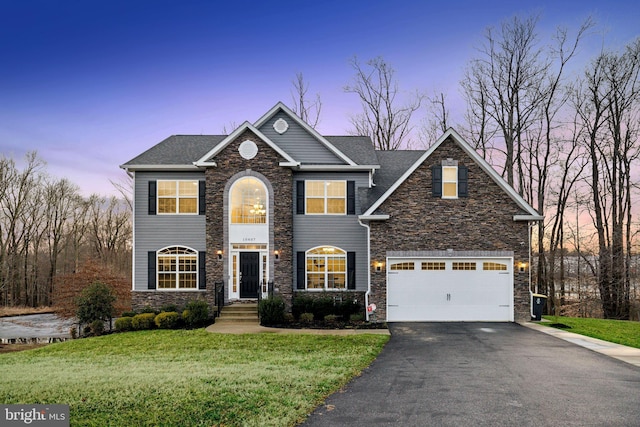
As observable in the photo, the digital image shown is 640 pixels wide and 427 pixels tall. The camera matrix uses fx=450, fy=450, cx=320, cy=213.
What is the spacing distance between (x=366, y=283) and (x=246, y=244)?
522 centimetres

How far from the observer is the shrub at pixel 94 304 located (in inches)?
659

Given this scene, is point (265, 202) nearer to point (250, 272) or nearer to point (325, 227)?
point (325, 227)

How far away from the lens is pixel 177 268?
18.7m

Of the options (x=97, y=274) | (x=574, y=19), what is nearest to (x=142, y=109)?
(x=97, y=274)

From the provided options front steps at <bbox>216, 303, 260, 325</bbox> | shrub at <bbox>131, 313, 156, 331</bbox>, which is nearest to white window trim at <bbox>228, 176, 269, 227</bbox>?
front steps at <bbox>216, 303, 260, 325</bbox>

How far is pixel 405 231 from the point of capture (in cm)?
1670

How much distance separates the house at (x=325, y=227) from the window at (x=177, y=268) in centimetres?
4

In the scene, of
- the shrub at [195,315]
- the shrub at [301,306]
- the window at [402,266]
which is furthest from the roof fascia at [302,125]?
the shrub at [195,315]

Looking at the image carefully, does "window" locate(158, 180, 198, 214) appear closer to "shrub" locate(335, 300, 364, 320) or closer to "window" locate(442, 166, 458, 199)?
"shrub" locate(335, 300, 364, 320)

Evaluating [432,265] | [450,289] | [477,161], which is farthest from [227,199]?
[477,161]

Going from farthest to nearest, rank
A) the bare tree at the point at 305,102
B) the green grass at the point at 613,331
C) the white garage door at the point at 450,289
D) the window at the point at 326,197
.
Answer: the bare tree at the point at 305,102
the window at the point at 326,197
the white garage door at the point at 450,289
the green grass at the point at 613,331

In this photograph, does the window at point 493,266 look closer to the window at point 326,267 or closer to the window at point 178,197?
the window at point 326,267

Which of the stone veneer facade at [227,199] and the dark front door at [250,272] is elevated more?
the stone veneer facade at [227,199]

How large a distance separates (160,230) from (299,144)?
685 centimetres
